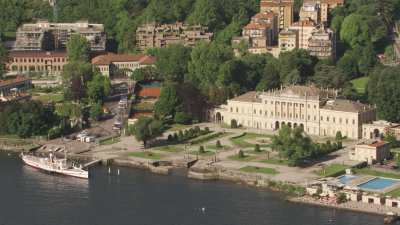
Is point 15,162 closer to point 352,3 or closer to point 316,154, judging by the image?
point 316,154

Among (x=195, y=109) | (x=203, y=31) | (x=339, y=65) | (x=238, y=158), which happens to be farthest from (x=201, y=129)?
(x=203, y=31)

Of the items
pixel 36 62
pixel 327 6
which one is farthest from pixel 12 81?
pixel 327 6

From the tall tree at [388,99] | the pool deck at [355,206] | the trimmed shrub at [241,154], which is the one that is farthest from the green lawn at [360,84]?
the pool deck at [355,206]

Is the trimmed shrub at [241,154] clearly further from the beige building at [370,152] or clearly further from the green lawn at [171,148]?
the beige building at [370,152]

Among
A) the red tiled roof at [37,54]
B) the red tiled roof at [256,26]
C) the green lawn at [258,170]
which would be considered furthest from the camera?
the red tiled roof at [37,54]

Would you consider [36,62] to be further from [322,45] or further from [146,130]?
[146,130]
